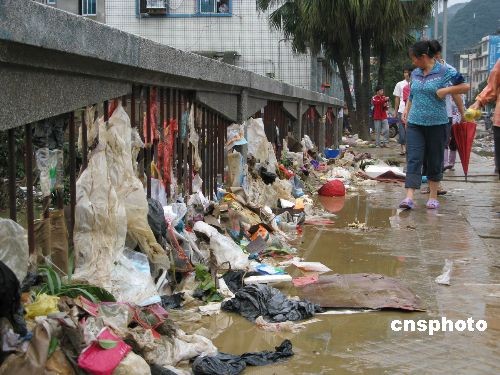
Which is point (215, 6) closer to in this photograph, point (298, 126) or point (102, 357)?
point (298, 126)

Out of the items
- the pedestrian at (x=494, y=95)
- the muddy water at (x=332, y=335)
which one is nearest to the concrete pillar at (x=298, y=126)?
the pedestrian at (x=494, y=95)

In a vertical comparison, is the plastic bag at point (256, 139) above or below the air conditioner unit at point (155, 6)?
below

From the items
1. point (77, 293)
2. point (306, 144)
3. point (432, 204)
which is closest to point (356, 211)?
point (432, 204)

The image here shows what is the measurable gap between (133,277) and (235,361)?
2.66 ft

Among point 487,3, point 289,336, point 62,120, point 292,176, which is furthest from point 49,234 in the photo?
point 487,3

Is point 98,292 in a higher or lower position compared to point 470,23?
lower

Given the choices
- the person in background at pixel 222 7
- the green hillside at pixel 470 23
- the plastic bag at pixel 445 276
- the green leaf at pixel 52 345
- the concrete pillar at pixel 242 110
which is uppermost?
the green hillside at pixel 470 23

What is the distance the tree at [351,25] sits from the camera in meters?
23.2

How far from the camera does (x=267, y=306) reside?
13.1ft

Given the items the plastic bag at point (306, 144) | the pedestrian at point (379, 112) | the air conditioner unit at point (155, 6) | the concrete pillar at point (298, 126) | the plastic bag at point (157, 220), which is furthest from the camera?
the air conditioner unit at point (155, 6)

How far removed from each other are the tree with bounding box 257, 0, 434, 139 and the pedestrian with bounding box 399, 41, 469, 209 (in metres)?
15.4

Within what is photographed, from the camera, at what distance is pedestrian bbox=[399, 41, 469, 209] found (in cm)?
763

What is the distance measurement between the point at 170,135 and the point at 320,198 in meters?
4.10

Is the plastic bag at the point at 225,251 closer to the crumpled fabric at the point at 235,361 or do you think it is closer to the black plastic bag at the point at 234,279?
the black plastic bag at the point at 234,279
